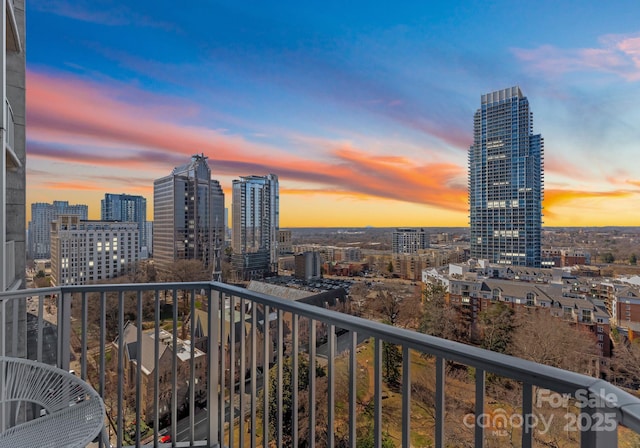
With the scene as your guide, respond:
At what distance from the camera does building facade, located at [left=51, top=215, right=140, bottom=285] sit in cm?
402

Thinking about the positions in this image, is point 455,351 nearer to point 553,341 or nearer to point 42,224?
point 553,341

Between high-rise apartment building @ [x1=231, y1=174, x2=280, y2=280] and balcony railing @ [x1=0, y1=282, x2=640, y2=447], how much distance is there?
2.65 metres

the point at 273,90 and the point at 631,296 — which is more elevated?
the point at 273,90

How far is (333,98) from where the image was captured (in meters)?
8.91

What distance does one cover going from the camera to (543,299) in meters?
3.38

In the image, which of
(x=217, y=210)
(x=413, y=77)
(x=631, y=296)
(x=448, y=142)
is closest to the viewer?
(x=631, y=296)

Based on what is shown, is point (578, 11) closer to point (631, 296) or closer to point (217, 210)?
point (631, 296)

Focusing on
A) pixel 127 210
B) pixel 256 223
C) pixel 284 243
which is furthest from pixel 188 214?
pixel 284 243

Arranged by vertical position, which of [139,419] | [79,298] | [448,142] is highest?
[448,142]

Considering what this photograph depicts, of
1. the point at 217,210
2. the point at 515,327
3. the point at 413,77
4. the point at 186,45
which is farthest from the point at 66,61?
the point at 515,327

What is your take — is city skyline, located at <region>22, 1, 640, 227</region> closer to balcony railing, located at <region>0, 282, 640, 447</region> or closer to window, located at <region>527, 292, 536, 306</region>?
window, located at <region>527, 292, 536, 306</region>

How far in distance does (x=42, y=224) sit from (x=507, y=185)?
7094 mm

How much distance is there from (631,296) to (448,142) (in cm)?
660

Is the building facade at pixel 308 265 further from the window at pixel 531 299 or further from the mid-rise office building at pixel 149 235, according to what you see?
the window at pixel 531 299
